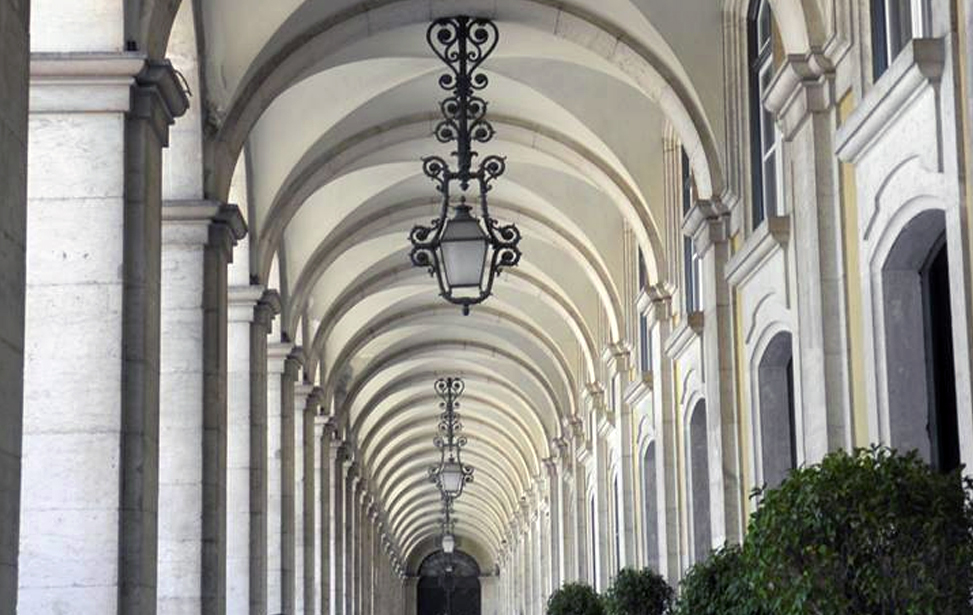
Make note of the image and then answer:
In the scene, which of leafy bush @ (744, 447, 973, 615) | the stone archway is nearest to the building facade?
leafy bush @ (744, 447, 973, 615)

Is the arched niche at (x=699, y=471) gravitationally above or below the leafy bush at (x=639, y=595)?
above

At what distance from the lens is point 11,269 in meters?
6.88

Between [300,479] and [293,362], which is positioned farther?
[300,479]

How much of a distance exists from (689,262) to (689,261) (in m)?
0.01

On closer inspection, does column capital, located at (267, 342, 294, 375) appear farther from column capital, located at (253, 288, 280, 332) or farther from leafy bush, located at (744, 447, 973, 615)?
leafy bush, located at (744, 447, 973, 615)

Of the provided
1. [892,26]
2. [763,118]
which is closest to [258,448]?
[763,118]

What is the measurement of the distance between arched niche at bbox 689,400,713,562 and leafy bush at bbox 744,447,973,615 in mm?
10356

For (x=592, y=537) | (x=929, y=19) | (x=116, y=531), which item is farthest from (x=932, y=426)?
(x=592, y=537)

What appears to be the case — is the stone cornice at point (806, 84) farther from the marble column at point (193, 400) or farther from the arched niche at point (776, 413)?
the marble column at point (193, 400)

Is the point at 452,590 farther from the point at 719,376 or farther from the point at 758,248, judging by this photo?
the point at 758,248

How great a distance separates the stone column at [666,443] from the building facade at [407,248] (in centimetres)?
5

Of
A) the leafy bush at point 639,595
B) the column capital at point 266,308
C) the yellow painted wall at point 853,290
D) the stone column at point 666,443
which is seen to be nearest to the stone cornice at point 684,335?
the stone column at point 666,443

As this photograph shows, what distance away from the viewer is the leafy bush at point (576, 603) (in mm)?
21656

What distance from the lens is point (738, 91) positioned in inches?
628
